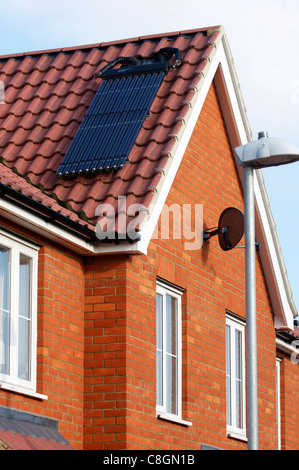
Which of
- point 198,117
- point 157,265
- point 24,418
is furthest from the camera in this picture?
point 198,117

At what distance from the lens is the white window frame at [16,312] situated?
11.2m

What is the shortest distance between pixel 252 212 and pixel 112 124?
4.45 meters

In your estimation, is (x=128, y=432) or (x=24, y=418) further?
(x=128, y=432)

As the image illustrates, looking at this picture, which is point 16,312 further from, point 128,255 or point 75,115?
point 75,115

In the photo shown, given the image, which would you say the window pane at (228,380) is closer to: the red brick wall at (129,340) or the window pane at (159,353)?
the red brick wall at (129,340)

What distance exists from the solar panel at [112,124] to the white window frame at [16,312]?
1918 millimetres

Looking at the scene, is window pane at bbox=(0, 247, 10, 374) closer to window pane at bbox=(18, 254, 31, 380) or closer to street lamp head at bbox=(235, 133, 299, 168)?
window pane at bbox=(18, 254, 31, 380)

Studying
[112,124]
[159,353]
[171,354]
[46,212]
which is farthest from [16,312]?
[112,124]

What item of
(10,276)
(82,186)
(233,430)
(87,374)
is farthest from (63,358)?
(233,430)

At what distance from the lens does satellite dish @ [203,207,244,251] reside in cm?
1449

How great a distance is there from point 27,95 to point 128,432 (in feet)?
18.6

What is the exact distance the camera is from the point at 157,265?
13188 mm
